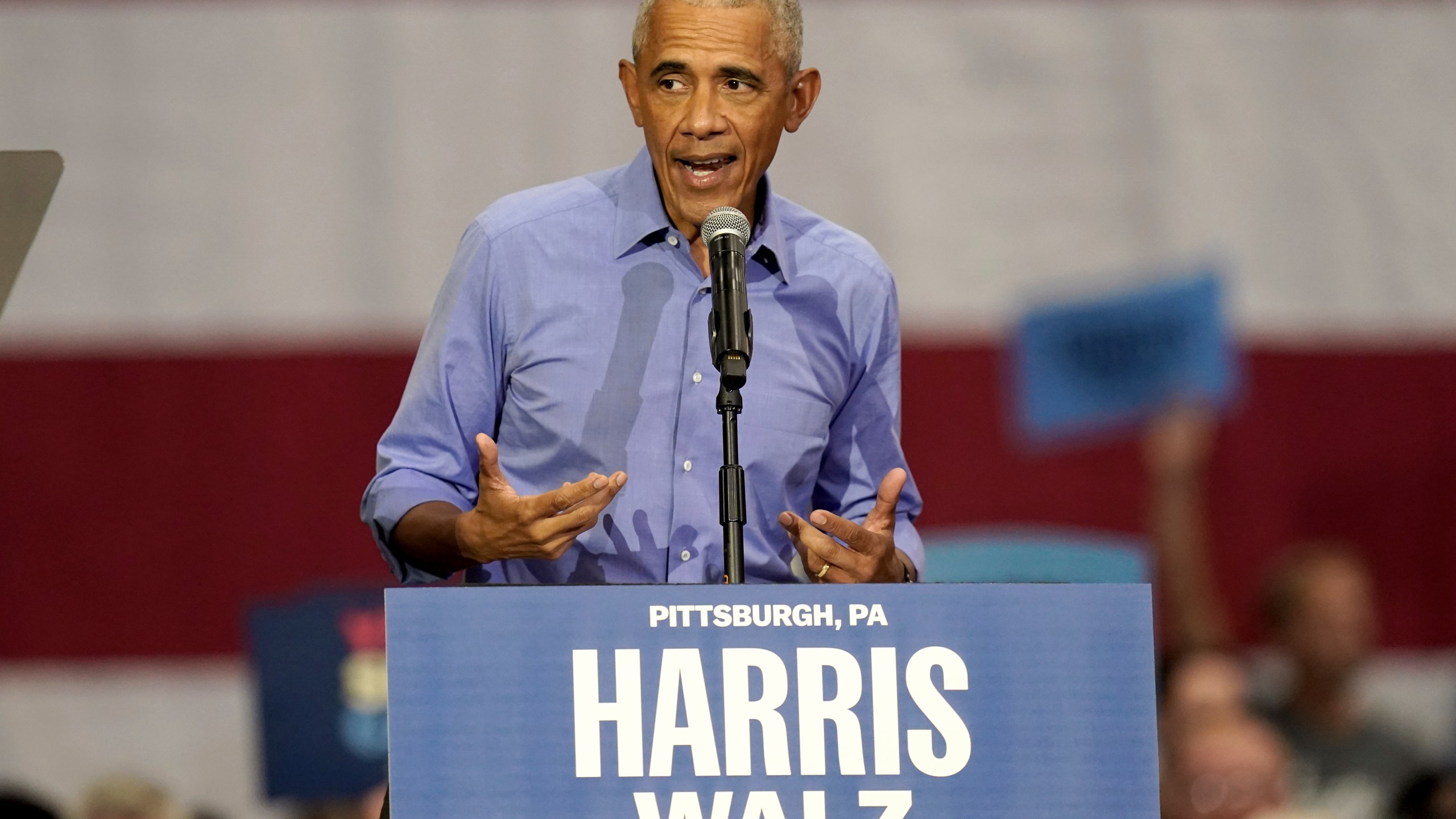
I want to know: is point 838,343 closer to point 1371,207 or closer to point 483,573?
point 483,573

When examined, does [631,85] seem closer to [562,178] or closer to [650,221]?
[650,221]

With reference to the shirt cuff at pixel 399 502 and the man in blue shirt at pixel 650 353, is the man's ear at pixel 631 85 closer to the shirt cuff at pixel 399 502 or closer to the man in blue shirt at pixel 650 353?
the man in blue shirt at pixel 650 353

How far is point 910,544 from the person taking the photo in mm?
2008

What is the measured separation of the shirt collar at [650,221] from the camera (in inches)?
80.6

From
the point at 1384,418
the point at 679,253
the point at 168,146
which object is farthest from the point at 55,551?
the point at 1384,418

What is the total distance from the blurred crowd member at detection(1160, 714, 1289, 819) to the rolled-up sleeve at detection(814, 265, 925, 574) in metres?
1.86

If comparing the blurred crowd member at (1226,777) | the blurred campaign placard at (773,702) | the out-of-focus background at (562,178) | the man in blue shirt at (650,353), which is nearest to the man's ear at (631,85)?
the man in blue shirt at (650,353)

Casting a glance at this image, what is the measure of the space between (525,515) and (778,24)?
0.67 meters

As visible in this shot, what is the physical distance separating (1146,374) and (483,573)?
2.75m

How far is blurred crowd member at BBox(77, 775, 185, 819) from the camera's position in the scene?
351 cm

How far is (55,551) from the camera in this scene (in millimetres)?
4586

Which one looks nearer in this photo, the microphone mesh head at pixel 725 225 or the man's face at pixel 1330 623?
the microphone mesh head at pixel 725 225

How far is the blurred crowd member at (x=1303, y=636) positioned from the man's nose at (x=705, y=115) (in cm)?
247

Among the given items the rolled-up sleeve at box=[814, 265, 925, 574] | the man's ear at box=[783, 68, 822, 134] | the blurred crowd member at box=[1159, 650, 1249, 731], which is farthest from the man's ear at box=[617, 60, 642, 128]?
the blurred crowd member at box=[1159, 650, 1249, 731]
